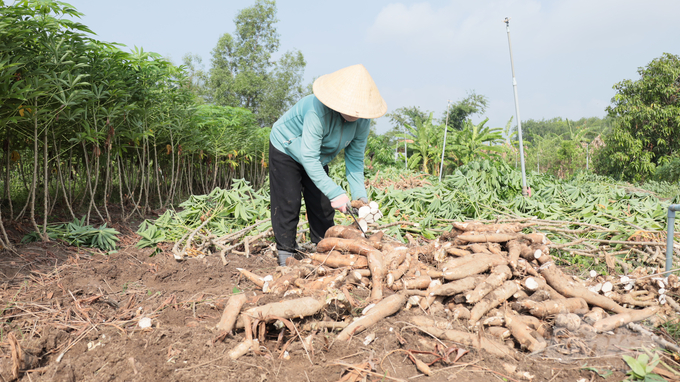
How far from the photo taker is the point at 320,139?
2602 mm

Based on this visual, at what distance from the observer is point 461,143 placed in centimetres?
1152

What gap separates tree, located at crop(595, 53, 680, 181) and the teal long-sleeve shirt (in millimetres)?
13702

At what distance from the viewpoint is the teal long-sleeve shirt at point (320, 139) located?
2.54 m

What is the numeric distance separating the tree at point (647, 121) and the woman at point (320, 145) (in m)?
13.8

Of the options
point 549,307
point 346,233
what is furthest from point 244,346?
point 549,307

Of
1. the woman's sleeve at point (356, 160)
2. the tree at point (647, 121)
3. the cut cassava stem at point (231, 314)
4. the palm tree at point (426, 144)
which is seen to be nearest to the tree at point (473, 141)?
the palm tree at point (426, 144)

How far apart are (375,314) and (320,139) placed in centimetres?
123

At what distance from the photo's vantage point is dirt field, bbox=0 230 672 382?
160 cm

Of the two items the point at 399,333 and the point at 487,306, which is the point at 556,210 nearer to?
the point at 487,306

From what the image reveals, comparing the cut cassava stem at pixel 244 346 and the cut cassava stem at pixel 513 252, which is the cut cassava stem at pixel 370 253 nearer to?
the cut cassava stem at pixel 244 346

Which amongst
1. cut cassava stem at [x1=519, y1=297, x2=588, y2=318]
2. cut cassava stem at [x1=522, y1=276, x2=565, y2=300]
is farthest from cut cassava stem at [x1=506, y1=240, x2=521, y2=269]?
cut cassava stem at [x1=519, y1=297, x2=588, y2=318]

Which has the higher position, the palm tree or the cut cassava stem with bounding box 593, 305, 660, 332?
the palm tree

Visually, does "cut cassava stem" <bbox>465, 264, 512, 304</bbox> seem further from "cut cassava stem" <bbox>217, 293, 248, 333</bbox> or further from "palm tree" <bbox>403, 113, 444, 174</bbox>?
"palm tree" <bbox>403, 113, 444, 174</bbox>

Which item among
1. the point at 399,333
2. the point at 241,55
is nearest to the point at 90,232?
the point at 399,333
